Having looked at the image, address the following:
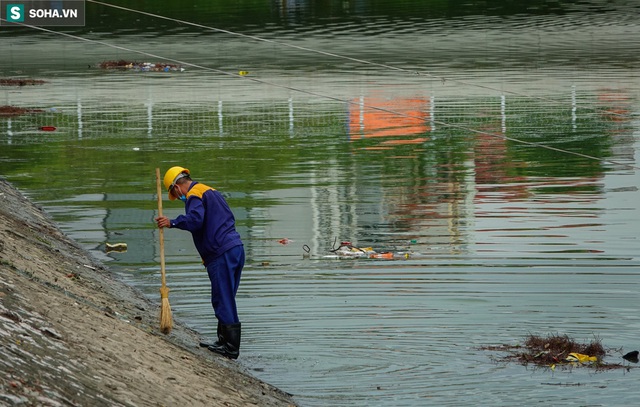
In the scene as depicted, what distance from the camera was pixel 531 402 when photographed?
10.6 m

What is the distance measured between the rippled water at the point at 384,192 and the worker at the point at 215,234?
0.62 m

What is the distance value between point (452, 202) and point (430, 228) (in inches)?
91.0

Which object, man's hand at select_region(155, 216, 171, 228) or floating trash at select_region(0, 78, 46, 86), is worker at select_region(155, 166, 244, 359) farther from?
floating trash at select_region(0, 78, 46, 86)

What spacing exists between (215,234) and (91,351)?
7.22 feet

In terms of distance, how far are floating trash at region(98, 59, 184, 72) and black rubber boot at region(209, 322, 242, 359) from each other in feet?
106

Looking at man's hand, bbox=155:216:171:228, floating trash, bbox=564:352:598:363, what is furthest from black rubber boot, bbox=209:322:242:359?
floating trash, bbox=564:352:598:363

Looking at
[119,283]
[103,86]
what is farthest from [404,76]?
[119,283]

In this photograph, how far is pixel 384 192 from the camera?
2211 cm

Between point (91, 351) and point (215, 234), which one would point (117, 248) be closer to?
point (215, 234)

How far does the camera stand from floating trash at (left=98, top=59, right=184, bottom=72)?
146 ft

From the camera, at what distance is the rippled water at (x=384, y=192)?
486 inches

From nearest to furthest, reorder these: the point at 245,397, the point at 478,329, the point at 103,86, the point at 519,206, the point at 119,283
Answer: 1. the point at 245,397
2. the point at 478,329
3. the point at 119,283
4. the point at 519,206
5. the point at 103,86

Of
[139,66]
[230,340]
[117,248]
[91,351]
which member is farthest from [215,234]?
[139,66]

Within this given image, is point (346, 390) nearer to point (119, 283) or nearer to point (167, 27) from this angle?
point (119, 283)
